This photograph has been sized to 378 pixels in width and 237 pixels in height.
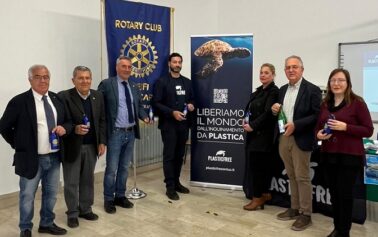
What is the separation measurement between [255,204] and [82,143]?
1.84 meters

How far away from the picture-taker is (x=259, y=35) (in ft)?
20.2

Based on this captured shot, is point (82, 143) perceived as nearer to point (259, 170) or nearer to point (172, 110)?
point (172, 110)

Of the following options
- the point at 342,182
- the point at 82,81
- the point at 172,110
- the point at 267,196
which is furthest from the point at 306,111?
the point at 82,81

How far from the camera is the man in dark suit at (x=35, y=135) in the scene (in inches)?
109

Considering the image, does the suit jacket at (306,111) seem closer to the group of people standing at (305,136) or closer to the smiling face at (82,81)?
the group of people standing at (305,136)

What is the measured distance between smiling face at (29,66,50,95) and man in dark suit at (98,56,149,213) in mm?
768

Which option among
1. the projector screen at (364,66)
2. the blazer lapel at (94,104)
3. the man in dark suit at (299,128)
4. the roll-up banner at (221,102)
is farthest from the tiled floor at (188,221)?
the projector screen at (364,66)

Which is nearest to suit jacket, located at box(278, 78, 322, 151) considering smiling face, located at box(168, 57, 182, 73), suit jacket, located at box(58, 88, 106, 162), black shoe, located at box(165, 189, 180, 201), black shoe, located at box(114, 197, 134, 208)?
smiling face, located at box(168, 57, 182, 73)

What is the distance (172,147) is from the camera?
4121 mm

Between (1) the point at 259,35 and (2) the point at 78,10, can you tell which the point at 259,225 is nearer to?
(2) the point at 78,10

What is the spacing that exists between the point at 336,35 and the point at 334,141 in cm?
321

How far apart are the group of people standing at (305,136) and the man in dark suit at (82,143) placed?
1.46 metres

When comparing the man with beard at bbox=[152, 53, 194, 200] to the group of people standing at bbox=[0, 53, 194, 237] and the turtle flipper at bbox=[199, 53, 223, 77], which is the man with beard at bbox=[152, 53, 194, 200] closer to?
the group of people standing at bbox=[0, 53, 194, 237]

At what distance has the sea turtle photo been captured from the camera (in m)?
4.28
